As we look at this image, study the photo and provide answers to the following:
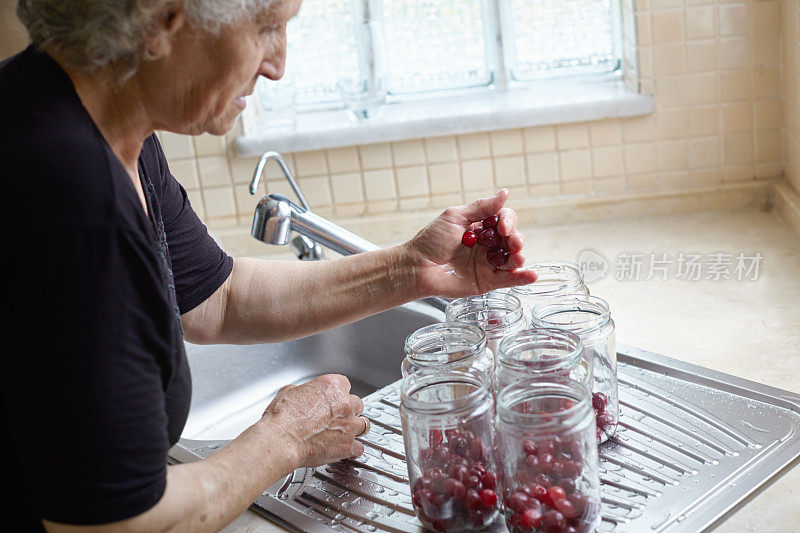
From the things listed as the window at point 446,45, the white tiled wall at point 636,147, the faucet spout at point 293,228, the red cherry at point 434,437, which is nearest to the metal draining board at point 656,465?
the red cherry at point 434,437

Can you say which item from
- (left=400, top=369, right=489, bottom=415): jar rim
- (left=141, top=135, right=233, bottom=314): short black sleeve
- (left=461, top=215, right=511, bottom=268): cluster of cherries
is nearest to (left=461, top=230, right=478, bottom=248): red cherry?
(left=461, top=215, right=511, bottom=268): cluster of cherries

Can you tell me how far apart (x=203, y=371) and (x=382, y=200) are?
0.71 meters

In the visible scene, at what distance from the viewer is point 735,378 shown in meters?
1.29

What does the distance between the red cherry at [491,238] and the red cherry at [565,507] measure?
0.42 metres

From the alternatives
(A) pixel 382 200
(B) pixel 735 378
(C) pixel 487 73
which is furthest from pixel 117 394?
(C) pixel 487 73

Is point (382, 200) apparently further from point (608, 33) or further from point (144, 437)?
point (144, 437)

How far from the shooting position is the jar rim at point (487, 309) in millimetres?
1216

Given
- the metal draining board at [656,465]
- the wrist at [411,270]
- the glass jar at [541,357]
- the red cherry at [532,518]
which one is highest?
the wrist at [411,270]

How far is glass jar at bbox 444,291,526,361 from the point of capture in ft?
3.96

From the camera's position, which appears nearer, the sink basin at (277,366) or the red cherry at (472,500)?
the red cherry at (472,500)

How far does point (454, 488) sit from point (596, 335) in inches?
11.6

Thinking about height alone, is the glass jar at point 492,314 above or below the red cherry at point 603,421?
above

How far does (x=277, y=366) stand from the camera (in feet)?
6.13

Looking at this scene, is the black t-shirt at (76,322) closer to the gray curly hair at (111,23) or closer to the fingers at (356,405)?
the gray curly hair at (111,23)
